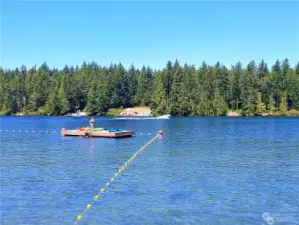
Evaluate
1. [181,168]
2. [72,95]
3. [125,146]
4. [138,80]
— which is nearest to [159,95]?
[138,80]

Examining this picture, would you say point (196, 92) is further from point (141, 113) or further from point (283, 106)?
point (283, 106)

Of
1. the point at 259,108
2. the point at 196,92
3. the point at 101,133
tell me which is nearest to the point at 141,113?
the point at 196,92

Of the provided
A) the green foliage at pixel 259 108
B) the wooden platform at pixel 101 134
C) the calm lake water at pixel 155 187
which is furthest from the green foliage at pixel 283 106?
the calm lake water at pixel 155 187

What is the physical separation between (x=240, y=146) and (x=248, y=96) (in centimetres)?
11784

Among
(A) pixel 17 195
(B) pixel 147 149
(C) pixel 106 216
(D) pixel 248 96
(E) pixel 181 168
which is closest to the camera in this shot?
(C) pixel 106 216

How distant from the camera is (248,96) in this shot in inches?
6698

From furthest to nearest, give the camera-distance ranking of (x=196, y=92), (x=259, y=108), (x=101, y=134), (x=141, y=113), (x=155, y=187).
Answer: (x=141, y=113) → (x=196, y=92) → (x=259, y=108) → (x=101, y=134) → (x=155, y=187)

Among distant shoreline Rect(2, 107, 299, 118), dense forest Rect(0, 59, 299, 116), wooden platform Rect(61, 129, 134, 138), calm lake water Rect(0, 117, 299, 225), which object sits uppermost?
dense forest Rect(0, 59, 299, 116)

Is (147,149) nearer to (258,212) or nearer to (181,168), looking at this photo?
(181,168)

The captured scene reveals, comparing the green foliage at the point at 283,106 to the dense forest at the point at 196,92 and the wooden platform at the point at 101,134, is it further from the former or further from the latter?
the wooden platform at the point at 101,134

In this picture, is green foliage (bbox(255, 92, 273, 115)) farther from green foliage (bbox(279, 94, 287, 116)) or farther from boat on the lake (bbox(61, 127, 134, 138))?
boat on the lake (bbox(61, 127, 134, 138))

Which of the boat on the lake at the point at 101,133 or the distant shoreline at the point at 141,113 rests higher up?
the distant shoreline at the point at 141,113

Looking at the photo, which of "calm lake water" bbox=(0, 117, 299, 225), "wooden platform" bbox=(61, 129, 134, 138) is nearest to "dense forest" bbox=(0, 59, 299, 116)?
"wooden platform" bbox=(61, 129, 134, 138)

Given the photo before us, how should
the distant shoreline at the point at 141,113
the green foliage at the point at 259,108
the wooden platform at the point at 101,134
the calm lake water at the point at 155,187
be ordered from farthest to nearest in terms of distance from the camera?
the distant shoreline at the point at 141,113 < the green foliage at the point at 259,108 < the wooden platform at the point at 101,134 < the calm lake water at the point at 155,187
